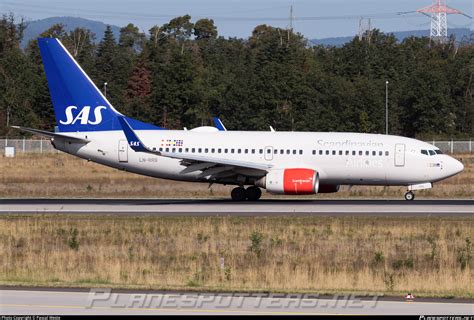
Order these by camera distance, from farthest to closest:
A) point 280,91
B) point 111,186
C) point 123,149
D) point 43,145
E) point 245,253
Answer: point 280,91 → point 43,145 → point 111,186 → point 123,149 → point 245,253

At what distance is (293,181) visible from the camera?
143 ft

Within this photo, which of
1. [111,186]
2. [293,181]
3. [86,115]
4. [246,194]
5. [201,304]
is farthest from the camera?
[111,186]

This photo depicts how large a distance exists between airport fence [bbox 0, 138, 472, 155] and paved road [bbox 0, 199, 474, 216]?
1720 inches

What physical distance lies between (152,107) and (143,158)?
210ft

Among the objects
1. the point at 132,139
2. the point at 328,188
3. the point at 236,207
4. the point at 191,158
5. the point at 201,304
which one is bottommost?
the point at 236,207

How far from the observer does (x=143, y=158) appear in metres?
46.7

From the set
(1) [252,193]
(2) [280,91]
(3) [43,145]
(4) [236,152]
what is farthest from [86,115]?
(2) [280,91]

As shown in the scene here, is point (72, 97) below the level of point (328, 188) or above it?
above

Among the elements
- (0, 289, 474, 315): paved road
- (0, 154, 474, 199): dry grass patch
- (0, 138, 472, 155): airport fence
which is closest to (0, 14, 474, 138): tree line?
(0, 138, 472, 155): airport fence

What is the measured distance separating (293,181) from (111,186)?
15.1 m

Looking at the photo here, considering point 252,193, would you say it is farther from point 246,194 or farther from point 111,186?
point 111,186

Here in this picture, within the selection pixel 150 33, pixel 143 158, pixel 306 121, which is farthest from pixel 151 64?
pixel 143 158

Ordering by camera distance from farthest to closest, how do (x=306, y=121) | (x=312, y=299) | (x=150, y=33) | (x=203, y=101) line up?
1. (x=150, y=33)
2. (x=203, y=101)
3. (x=306, y=121)
4. (x=312, y=299)

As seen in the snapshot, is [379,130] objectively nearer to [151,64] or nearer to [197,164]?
[151,64]
